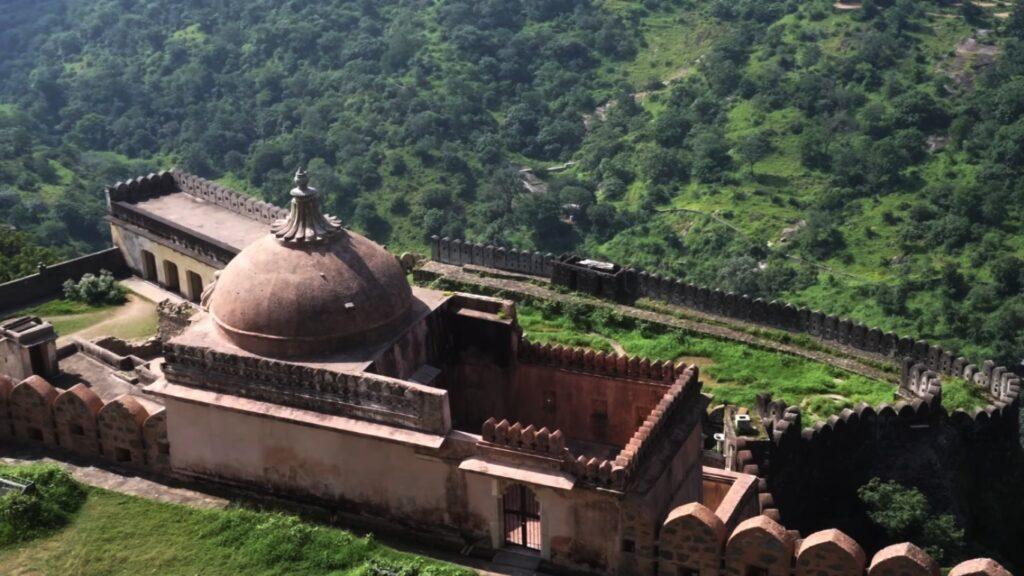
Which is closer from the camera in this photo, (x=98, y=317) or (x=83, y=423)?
(x=83, y=423)

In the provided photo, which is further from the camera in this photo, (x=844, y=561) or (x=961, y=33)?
(x=961, y=33)

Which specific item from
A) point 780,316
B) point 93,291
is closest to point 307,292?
point 93,291

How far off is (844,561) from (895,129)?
1986 inches

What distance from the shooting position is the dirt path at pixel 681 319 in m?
32.8

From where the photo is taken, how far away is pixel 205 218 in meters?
38.1

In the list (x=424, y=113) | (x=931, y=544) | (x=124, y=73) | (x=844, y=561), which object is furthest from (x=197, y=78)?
(x=844, y=561)

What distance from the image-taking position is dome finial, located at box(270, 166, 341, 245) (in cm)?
2109

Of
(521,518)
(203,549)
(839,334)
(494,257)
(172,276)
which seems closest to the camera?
(203,549)

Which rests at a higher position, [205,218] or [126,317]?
[205,218]

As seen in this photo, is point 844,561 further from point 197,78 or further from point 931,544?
point 197,78

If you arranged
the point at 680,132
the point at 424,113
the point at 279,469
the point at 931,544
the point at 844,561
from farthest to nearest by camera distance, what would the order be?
1. the point at 424,113
2. the point at 680,132
3. the point at 931,544
4. the point at 279,469
5. the point at 844,561

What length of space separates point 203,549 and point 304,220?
219 inches

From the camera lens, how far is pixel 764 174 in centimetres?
6397

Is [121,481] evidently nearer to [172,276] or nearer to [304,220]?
[304,220]
